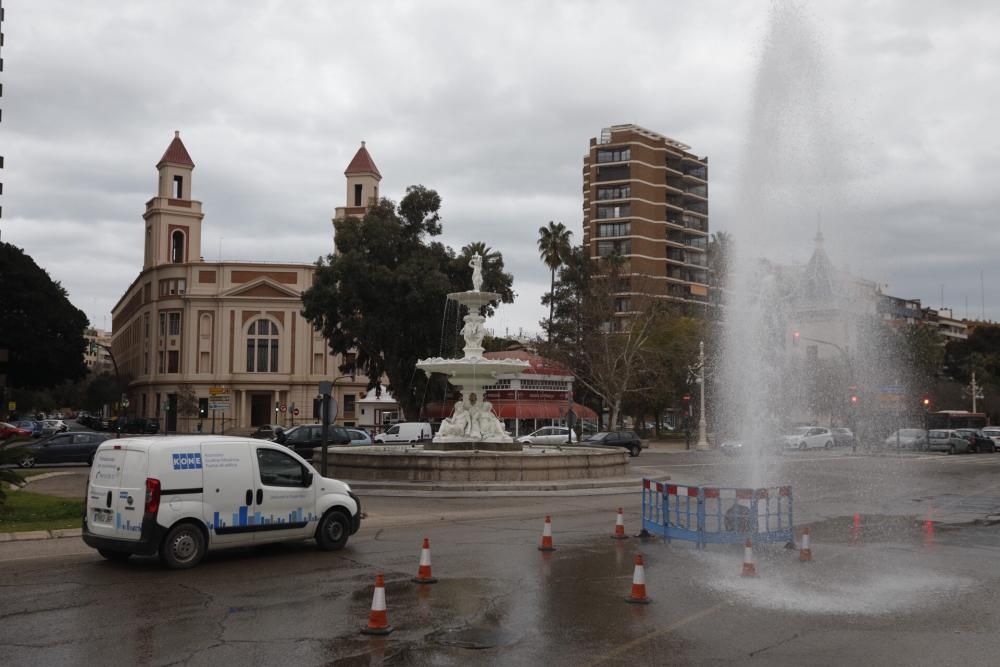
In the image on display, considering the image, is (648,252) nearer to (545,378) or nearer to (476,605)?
(545,378)

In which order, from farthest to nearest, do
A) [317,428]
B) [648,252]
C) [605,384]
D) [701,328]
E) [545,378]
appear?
[648,252], [701,328], [545,378], [605,384], [317,428]

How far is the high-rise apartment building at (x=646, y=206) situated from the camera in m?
96.9

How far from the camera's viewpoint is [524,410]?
57.6m

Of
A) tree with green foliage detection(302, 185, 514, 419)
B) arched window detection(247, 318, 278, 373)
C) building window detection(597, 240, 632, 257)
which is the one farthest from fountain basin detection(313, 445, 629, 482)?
building window detection(597, 240, 632, 257)

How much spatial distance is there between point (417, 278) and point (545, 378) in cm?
1715

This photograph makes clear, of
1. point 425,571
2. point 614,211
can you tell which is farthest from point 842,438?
point 425,571

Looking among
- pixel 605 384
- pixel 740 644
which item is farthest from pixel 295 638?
pixel 605 384

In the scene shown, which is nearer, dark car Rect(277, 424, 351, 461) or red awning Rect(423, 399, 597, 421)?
dark car Rect(277, 424, 351, 461)

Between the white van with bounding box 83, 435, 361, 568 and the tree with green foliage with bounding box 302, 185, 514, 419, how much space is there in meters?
34.0

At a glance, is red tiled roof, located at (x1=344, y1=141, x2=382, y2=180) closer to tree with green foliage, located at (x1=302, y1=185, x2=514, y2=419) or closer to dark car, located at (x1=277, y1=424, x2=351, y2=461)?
tree with green foliage, located at (x1=302, y1=185, x2=514, y2=419)

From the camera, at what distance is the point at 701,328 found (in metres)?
66.2

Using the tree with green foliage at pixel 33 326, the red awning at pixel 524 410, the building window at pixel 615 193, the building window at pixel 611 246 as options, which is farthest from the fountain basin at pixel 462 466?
the building window at pixel 615 193

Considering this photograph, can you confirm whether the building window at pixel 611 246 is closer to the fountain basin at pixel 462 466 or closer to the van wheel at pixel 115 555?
the fountain basin at pixel 462 466

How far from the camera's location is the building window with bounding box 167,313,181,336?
259 feet
